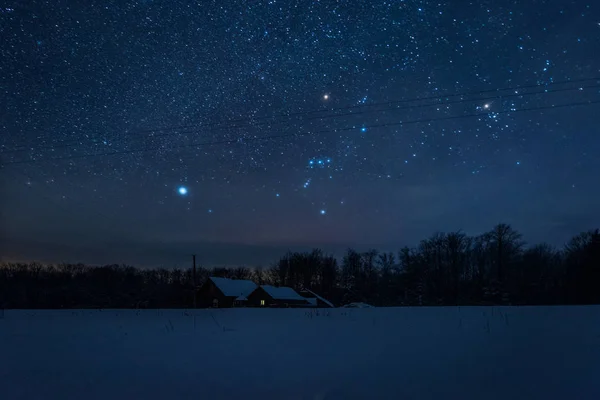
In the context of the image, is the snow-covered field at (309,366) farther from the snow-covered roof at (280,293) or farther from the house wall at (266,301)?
the snow-covered roof at (280,293)

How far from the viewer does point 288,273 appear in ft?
234

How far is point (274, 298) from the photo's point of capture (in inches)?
1999

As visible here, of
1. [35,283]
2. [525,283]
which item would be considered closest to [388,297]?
[525,283]

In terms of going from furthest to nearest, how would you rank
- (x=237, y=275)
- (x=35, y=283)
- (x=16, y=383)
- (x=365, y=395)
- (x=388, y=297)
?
(x=237, y=275)
(x=388, y=297)
(x=35, y=283)
(x=16, y=383)
(x=365, y=395)

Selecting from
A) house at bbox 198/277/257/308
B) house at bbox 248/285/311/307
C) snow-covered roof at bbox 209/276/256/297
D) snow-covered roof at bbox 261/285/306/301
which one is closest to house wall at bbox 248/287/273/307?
house at bbox 248/285/311/307

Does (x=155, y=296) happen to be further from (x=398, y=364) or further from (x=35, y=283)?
(x=398, y=364)

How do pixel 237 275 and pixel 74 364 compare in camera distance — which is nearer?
pixel 74 364

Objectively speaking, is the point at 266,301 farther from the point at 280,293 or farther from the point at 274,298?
the point at 280,293

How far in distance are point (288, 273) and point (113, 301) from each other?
31.5 m

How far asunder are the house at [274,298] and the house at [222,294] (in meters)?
1.50

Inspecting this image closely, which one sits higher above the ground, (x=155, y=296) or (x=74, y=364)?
(x=74, y=364)

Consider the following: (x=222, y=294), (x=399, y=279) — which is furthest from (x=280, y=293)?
(x=399, y=279)

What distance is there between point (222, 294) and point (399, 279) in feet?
92.3

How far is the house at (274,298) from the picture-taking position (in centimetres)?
5091
